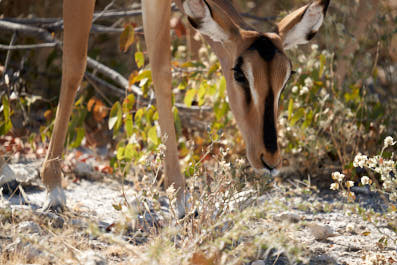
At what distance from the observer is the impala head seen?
331 centimetres

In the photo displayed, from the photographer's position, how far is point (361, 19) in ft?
20.1

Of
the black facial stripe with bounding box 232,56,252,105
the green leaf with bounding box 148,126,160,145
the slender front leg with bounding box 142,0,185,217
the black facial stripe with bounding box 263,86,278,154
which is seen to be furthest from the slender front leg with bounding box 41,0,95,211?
the black facial stripe with bounding box 263,86,278,154

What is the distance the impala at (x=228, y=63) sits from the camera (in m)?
3.33

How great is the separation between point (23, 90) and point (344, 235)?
3479 mm

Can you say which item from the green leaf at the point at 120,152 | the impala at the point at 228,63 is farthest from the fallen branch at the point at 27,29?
the green leaf at the point at 120,152

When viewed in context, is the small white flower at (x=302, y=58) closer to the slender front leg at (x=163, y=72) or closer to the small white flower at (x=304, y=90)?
the small white flower at (x=304, y=90)

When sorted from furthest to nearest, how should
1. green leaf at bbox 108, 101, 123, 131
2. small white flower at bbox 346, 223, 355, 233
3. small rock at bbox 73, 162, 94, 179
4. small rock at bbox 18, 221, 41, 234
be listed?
small rock at bbox 73, 162, 94, 179 → green leaf at bbox 108, 101, 123, 131 → small white flower at bbox 346, 223, 355, 233 → small rock at bbox 18, 221, 41, 234

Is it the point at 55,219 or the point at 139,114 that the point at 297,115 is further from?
the point at 55,219

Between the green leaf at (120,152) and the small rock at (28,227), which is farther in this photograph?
the green leaf at (120,152)

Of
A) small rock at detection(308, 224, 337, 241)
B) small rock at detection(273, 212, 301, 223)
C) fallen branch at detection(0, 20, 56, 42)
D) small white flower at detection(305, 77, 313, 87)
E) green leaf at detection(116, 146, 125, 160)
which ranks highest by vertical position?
fallen branch at detection(0, 20, 56, 42)

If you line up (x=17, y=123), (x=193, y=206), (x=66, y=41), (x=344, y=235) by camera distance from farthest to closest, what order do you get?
1. (x=17, y=123)
2. (x=66, y=41)
3. (x=344, y=235)
4. (x=193, y=206)

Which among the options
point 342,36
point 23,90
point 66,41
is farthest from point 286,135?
point 23,90

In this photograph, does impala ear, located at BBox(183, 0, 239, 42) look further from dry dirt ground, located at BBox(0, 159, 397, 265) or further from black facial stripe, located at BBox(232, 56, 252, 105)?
dry dirt ground, located at BBox(0, 159, 397, 265)

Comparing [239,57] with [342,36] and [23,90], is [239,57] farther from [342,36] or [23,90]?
[23,90]
